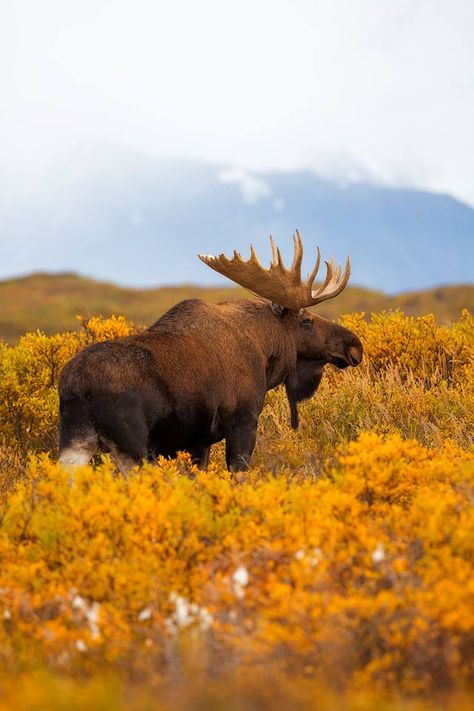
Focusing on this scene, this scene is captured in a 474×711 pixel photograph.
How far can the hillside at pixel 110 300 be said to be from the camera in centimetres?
4675

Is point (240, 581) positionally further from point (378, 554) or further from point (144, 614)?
point (378, 554)

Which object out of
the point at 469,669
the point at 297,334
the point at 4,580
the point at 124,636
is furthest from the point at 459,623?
the point at 297,334

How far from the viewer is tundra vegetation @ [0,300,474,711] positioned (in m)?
3.13

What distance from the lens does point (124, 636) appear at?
372 centimetres

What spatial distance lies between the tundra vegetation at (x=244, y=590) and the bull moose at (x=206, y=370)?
0.44 metres

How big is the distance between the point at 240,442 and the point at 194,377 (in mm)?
799

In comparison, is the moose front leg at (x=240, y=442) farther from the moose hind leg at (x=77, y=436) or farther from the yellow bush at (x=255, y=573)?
the yellow bush at (x=255, y=573)

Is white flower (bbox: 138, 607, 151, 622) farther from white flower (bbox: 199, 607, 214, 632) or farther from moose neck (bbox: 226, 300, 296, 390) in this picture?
moose neck (bbox: 226, 300, 296, 390)

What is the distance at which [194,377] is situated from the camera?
6.50m

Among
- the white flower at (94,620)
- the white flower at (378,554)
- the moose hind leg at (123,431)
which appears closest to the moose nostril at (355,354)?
the moose hind leg at (123,431)

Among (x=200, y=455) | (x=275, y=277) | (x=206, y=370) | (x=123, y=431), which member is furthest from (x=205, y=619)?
(x=275, y=277)

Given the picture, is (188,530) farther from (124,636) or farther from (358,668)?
(358,668)

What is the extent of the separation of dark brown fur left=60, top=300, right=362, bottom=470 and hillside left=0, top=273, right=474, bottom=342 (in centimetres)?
3121

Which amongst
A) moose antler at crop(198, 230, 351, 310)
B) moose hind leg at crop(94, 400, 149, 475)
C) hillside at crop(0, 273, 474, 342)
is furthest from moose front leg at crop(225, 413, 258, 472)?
hillside at crop(0, 273, 474, 342)
